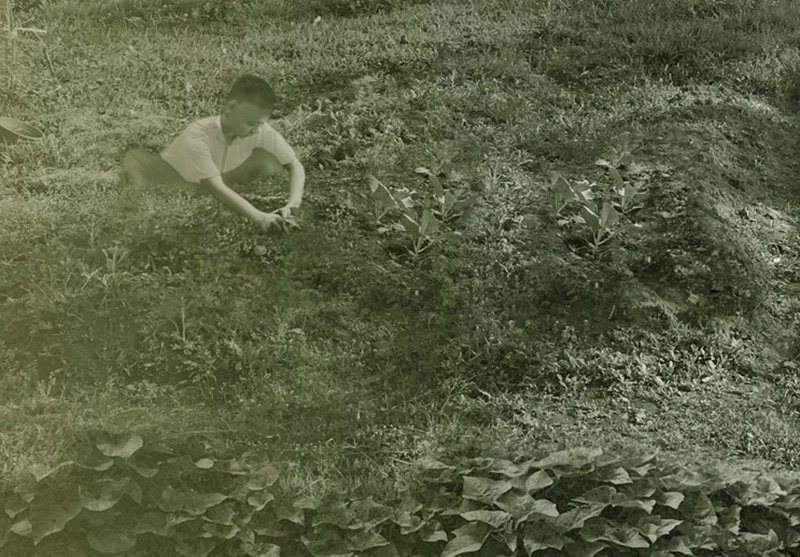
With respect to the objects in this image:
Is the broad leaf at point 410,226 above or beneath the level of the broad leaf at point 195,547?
above

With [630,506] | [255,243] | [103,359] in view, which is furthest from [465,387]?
[103,359]

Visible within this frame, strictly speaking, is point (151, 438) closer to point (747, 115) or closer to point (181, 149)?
point (181, 149)

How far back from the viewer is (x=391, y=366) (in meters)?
3.50

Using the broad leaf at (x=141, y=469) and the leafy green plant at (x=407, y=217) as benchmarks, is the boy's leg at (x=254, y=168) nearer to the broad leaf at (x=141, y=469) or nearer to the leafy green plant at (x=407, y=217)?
the leafy green plant at (x=407, y=217)

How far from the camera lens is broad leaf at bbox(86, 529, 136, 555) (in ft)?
9.34

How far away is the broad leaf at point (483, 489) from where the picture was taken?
3.13 metres

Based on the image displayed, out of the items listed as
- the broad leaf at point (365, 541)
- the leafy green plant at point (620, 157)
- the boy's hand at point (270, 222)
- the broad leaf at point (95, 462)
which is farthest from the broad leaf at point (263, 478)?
the leafy green plant at point (620, 157)

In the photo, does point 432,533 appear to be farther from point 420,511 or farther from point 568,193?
point 568,193

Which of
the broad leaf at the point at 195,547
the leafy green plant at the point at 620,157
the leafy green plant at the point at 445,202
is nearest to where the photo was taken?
the broad leaf at the point at 195,547

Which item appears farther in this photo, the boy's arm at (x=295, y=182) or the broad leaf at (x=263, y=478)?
the boy's arm at (x=295, y=182)

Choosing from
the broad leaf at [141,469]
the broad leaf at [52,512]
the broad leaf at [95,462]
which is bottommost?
the broad leaf at [52,512]

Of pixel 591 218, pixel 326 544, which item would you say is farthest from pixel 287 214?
pixel 591 218

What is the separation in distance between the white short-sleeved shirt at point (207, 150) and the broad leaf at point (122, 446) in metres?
0.84

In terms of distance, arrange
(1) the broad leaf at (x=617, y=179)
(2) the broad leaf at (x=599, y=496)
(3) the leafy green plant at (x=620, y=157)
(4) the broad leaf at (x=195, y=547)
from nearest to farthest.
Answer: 1. (4) the broad leaf at (x=195, y=547)
2. (2) the broad leaf at (x=599, y=496)
3. (1) the broad leaf at (x=617, y=179)
4. (3) the leafy green plant at (x=620, y=157)
